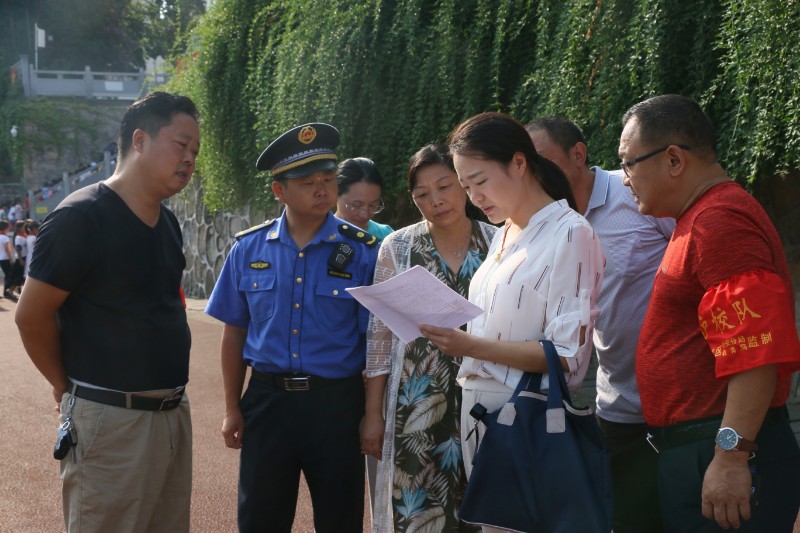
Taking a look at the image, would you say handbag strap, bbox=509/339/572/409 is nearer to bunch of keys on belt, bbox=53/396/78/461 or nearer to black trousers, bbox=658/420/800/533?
black trousers, bbox=658/420/800/533

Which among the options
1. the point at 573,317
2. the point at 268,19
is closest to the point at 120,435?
the point at 573,317

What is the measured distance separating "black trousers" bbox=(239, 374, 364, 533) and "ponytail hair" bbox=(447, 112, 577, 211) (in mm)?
1185

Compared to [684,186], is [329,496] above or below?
below

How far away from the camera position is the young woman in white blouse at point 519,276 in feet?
7.87

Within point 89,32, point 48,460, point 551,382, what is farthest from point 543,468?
point 89,32

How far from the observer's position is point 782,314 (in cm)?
208

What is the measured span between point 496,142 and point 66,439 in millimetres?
1770

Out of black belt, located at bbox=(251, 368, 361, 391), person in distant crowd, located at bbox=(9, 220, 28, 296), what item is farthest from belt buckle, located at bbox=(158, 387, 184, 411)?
person in distant crowd, located at bbox=(9, 220, 28, 296)

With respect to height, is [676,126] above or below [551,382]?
above

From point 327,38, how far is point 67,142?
94.6 ft

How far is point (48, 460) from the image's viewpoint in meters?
6.02

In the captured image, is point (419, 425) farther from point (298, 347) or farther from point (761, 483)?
point (761, 483)

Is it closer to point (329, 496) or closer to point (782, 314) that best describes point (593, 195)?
point (782, 314)

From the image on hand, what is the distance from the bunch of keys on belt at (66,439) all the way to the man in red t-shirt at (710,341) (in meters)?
1.91
